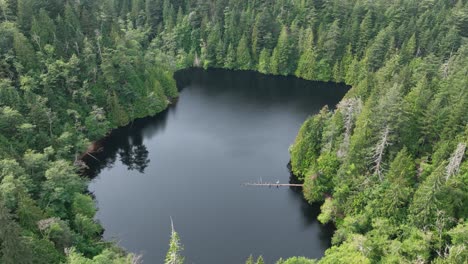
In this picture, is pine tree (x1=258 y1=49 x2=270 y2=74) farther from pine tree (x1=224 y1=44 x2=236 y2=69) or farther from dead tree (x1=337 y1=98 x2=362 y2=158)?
dead tree (x1=337 y1=98 x2=362 y2=158)

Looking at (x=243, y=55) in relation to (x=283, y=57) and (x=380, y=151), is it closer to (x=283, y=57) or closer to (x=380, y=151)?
(x=283, y=57)

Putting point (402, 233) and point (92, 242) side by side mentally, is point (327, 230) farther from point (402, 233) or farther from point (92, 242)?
point (92, 242)

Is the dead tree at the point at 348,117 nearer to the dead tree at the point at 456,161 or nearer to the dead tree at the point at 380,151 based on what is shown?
the dead tree at the point at 380,151

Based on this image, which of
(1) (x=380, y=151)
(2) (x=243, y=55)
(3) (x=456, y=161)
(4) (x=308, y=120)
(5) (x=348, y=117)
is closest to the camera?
(3) (x=456, y=161)

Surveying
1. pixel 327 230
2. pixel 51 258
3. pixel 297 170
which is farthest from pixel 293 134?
pixel 51 258

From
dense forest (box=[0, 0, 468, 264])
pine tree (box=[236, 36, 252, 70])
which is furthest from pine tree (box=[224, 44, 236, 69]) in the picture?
pine tree (box=[236, 36, 252, 70])

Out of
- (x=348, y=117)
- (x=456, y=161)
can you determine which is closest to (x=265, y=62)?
(x=348, y=117)
